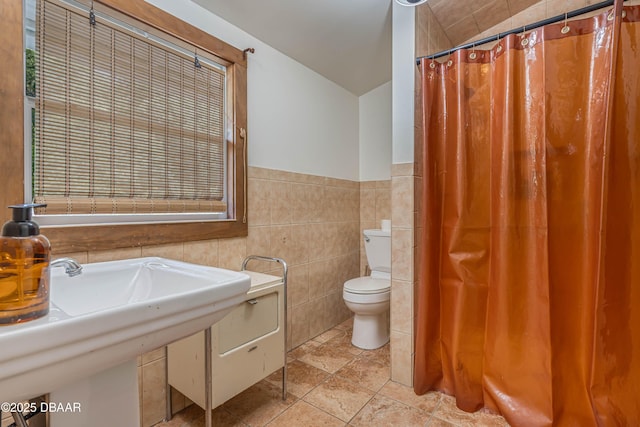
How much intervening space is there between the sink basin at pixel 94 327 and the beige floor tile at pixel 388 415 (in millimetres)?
1023

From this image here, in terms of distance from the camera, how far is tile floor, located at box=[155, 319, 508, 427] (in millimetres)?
1463

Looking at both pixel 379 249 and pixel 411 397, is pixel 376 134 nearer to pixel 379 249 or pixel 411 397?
pixel 379 249

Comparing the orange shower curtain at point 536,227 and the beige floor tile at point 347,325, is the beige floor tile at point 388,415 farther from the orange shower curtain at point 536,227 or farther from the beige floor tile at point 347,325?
the beige floor tile at point 347,325

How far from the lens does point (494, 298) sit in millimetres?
1499

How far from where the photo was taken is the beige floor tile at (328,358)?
77.1 inches

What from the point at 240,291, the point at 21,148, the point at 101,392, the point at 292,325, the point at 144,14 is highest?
the point at 144,14

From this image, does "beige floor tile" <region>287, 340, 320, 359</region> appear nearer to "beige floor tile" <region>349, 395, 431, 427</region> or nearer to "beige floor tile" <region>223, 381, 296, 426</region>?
"beige floor tile" <region>223, 381, 296, 426</region>

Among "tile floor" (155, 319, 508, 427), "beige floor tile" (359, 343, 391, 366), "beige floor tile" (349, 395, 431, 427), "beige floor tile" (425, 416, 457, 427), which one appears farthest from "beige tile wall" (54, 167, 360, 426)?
"beige floor tile" (425, 416, 457, 427)

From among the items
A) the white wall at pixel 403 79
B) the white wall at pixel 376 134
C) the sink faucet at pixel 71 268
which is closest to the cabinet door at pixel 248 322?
the sink faucet at pixel 71 268

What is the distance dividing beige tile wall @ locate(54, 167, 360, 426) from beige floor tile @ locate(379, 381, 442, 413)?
0.76 metres

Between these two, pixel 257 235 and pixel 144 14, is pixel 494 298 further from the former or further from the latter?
pixel 144 14

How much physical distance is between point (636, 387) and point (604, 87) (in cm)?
124

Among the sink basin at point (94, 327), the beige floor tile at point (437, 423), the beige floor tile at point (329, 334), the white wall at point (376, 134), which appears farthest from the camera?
the white wall at point (376, 134)

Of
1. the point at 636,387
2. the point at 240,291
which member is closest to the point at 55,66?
the point at 240,291
